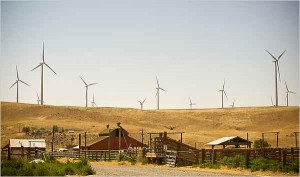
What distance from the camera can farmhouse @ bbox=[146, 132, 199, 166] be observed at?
3772 cm

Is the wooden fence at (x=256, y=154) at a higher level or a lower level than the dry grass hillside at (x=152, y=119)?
lower

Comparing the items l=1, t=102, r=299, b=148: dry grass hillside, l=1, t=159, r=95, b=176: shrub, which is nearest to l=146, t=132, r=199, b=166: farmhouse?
l=1, t=159, r=95, b=176: shrub

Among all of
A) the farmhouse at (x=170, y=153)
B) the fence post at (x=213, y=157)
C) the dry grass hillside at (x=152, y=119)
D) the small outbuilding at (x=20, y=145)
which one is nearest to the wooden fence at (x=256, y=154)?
the fence post at (x=213, y=157)

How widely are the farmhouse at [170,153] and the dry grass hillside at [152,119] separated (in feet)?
146

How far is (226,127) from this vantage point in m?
106

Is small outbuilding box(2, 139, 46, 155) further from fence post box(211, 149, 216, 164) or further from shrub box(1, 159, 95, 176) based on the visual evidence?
shrub box(1, 159, 95, 176)

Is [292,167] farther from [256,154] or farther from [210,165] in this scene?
[210,165]

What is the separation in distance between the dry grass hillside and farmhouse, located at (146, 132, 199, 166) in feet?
146

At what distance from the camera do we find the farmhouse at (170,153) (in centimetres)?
3772

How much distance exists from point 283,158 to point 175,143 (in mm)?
15384

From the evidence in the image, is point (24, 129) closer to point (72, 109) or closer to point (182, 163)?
point (72, 109)

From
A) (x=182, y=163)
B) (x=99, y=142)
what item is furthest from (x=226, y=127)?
(x=182, y=163)

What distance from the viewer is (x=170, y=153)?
39.4 metres

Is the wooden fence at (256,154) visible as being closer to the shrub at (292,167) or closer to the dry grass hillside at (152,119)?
the shrub at (292,167)
